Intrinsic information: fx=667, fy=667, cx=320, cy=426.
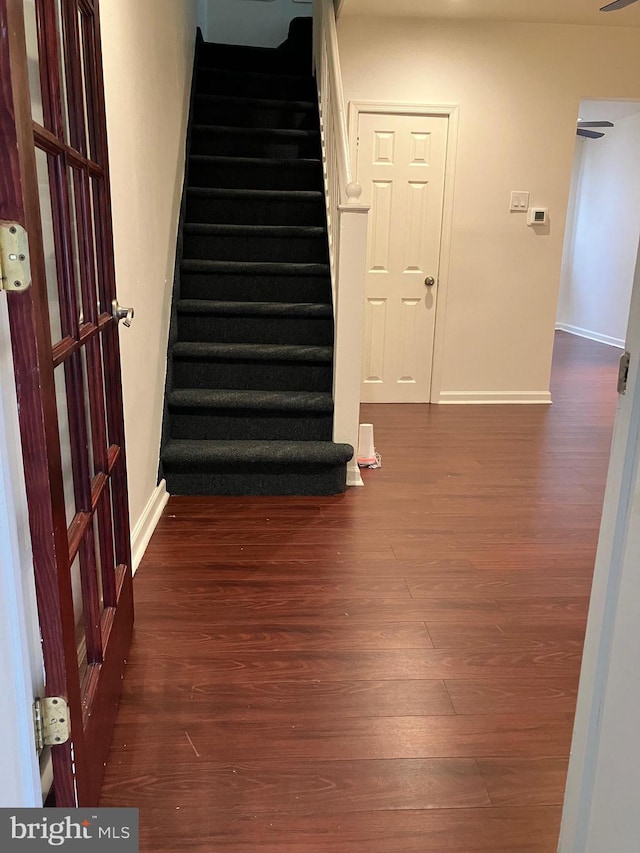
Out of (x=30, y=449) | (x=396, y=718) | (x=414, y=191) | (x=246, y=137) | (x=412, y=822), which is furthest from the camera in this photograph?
(x=414, y=191)

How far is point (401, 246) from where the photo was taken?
476 cm

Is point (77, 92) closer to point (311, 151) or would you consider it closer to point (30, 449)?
point (30, 449)

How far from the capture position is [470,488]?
3266mm

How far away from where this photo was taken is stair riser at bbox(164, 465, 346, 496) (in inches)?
121

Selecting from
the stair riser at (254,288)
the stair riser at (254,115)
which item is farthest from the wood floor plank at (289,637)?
the stair riser at (254,115)

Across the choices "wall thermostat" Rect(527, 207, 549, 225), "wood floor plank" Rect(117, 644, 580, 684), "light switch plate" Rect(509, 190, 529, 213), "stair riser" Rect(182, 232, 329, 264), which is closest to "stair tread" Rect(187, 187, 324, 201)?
"stair riser" Rect(182, 232, 329, 264)

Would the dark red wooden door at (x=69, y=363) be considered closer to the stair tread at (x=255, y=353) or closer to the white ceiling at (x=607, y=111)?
the stair tread at (x=255, y=353)

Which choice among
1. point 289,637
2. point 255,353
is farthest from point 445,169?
point 289,637

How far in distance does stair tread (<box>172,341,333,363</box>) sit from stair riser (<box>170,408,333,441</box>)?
11.2 inches

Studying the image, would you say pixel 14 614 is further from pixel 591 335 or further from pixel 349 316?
pixel 591 335

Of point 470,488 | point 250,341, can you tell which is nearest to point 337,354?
point 250,341

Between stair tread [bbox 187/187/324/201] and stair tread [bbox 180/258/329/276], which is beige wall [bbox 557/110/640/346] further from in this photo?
stair tread [bbox 180/258/329/276]

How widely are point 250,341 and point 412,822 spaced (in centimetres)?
252

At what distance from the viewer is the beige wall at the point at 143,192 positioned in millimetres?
2189
